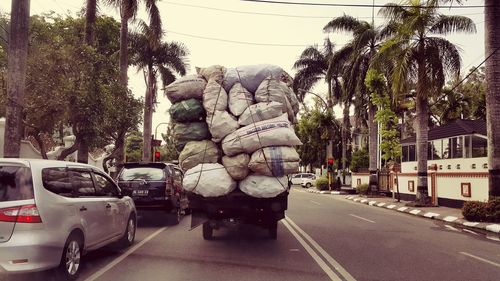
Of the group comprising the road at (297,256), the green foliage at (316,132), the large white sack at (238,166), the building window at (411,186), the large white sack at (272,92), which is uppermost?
the green foliage at (316,132)

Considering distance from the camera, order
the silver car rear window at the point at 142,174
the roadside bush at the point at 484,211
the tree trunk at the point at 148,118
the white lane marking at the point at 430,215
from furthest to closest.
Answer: the tree trunk at the point at 148,118, the white lane marking at the point at 430,215, the roadside bush at the point at 484,211, the silver car rear window at the point at 142,174

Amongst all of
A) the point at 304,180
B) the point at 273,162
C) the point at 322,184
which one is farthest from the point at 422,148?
the point at 304,180

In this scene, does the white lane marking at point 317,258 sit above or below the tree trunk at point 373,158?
below

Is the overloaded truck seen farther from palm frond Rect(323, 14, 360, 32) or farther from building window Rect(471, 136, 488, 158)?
palm frond Rect(323, 14, 360, 32)

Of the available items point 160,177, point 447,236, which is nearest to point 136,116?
point 160,177

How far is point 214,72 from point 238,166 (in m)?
2.06

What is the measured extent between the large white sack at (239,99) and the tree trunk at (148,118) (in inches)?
937

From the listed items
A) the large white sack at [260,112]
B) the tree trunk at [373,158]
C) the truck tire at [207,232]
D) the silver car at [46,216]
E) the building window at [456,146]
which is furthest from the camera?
the tree trunk at [373,158]

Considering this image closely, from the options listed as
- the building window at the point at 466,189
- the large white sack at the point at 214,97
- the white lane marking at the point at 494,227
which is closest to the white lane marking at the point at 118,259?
the large white sack at the point at 214,97

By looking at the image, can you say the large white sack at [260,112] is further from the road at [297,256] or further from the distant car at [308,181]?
the distant car at [308,181]

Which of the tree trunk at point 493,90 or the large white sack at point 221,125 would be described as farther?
the tree trunk at point 493,90

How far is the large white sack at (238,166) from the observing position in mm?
8031

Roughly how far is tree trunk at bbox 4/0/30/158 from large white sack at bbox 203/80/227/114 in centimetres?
603

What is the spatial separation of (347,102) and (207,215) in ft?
83.7
